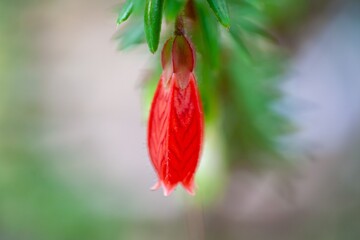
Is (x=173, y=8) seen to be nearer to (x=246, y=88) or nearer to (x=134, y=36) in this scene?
(x=134, y=36)

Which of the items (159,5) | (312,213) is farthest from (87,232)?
(159,5)

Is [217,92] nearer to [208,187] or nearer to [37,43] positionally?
[208,187]

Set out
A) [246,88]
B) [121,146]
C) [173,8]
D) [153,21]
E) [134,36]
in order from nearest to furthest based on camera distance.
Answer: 1. [153,21]
2. [173,8]
3. [134,36]
4. [246,88]
5. [121,146]

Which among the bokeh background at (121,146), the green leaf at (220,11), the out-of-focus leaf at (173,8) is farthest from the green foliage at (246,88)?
the bokeh background at (121,146)

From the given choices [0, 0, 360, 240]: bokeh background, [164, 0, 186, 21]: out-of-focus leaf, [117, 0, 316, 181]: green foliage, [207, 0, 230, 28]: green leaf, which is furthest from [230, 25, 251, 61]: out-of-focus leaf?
[0, 0, 360, 240]: bokeh background

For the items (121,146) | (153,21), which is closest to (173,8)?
(153,21)

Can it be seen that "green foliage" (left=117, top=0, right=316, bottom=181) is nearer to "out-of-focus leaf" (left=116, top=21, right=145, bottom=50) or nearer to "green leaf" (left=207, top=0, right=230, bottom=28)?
"out-of-focus leaf" (left=116, top=21, right=145, bottom=50)

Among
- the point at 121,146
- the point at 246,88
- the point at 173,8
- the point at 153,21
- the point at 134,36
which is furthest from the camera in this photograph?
the point at 121,146
